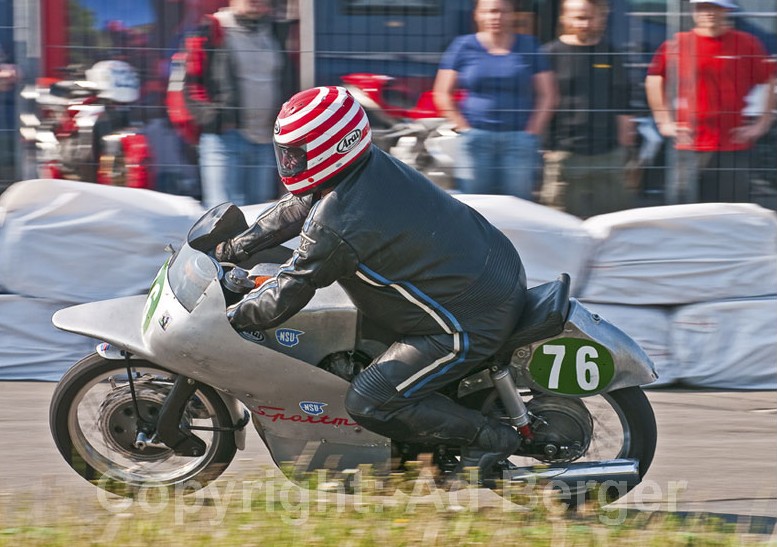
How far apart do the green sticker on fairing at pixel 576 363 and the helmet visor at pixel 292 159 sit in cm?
112

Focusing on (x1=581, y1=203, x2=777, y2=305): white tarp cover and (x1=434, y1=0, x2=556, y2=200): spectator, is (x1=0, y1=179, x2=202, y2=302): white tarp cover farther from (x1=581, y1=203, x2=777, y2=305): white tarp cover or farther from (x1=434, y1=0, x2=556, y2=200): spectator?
(x1=581, y1=203, x2=777, y2=305): white tarp cover

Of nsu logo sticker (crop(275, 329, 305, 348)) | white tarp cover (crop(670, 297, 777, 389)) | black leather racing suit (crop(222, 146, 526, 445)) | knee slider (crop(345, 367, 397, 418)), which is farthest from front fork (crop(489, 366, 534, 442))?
white tarp cover (crop(670, 297, 777, 389))

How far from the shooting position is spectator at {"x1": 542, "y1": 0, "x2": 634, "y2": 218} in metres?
7.27

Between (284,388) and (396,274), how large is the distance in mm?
619

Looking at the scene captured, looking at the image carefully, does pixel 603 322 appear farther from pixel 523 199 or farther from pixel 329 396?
pixel 523 199

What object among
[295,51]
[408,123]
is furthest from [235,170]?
[408,123]

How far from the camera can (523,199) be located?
7.25 m

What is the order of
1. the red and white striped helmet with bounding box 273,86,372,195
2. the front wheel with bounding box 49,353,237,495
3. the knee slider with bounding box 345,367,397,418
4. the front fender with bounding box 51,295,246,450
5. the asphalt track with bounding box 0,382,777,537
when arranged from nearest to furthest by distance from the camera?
the red and white striped helmet with bounding box 273,86,372,195 → the knee slider with bounding box 345,367,397,418 → the front fender with bounding box 51,295,246,450 → the front wheel with bounding box 49,353,237,495 → the asphalt track with bounding box 0,382,777,537

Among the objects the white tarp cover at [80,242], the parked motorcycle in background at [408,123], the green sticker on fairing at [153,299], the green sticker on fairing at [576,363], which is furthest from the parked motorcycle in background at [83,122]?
the green sticker on fairing at [576,363]

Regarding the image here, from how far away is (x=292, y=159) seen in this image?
14.7 ft

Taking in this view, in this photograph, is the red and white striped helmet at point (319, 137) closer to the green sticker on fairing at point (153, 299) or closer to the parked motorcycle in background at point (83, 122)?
the green sticker on fairing at point (153, 299)

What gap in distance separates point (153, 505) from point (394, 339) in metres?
1.04

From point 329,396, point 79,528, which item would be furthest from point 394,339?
point 79,528

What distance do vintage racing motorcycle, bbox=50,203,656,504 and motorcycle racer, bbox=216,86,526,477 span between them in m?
0.11
